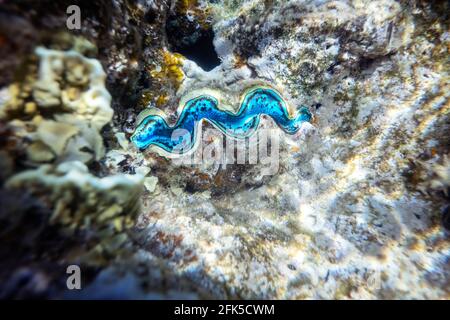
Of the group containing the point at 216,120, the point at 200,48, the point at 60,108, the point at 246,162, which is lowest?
the point at 246,162

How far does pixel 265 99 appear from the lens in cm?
319

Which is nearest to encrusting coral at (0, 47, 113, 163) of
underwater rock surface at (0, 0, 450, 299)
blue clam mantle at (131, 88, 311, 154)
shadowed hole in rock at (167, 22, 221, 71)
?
underwater rock surface at (0, 0, 450, 299)

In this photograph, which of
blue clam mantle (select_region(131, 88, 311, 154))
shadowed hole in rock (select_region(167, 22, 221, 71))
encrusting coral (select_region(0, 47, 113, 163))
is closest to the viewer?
encrusting coral (select_region(0, 47, 113, 163))


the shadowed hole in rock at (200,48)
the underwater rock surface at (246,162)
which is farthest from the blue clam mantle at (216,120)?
the shadowed hole in rock at (200,48)

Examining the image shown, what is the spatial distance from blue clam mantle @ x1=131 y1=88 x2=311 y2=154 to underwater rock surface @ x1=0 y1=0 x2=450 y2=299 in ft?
0.34

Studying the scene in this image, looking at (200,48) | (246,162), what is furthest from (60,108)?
(200,48)

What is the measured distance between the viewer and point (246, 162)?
309cm

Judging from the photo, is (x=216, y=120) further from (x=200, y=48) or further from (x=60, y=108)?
(x=60, y=108)

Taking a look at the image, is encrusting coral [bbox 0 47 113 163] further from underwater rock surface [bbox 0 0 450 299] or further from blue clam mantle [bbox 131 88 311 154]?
blue clam mantle [bbox 131 88 311 154]

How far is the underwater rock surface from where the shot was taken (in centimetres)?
159

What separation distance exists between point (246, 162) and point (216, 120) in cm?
60

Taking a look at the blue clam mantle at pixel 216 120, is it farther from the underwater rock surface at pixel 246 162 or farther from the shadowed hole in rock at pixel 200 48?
the shadowed hole in rock at pixel 200 48

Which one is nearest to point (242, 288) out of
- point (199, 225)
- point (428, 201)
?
point (199, 225)
